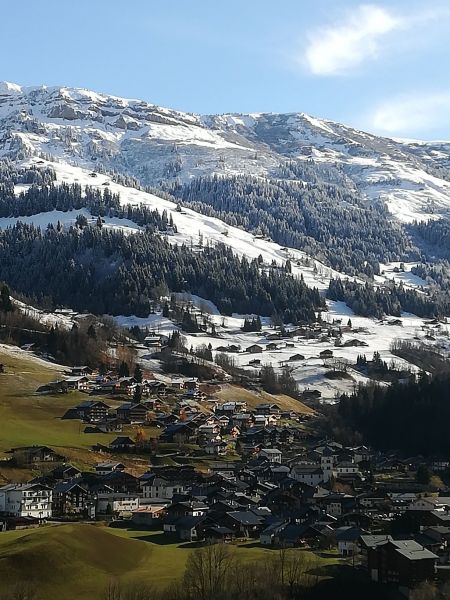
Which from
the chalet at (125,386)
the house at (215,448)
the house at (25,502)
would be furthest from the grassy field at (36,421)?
the chalet at (125,386)

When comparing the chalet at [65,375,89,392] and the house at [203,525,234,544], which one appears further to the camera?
the chalet at [65,375,89,392]

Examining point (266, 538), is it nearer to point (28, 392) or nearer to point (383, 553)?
point (383, 553)

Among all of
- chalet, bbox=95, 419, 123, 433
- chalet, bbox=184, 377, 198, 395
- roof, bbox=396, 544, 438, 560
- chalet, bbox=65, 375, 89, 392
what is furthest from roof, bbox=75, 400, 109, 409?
roof, bbox=396, 544, 438, 560

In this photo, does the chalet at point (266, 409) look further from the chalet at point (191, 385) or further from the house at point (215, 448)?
the house at point (215, 448)

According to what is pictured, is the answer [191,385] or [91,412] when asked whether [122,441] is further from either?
[191,385]

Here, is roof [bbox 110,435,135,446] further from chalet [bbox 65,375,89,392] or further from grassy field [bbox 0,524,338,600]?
grassy field [bbox 0,524,338,600]

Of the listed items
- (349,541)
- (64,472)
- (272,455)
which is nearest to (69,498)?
(64,472)
